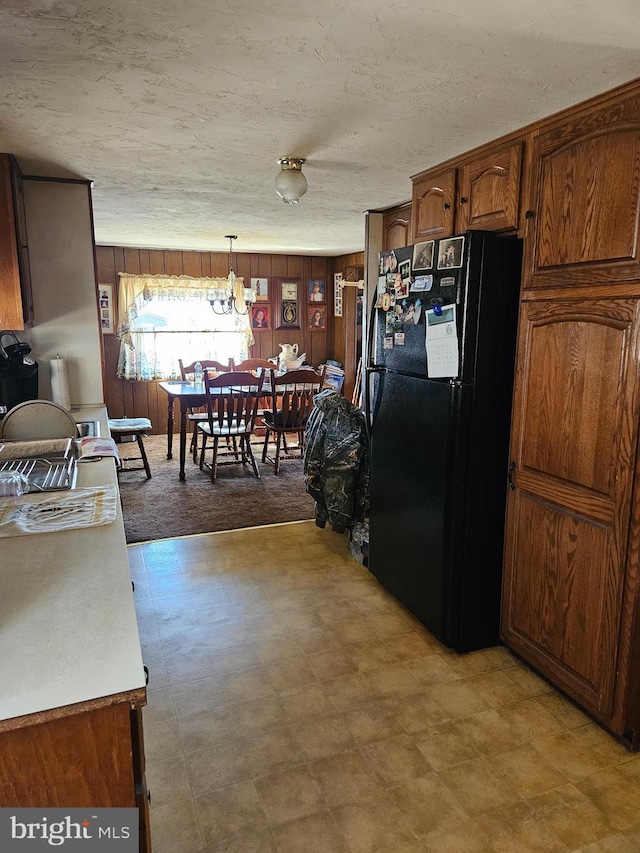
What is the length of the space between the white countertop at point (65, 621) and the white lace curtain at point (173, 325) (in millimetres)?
5173

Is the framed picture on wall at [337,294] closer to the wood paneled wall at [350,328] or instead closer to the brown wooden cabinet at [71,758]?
the wood paneled wall at [350,328]

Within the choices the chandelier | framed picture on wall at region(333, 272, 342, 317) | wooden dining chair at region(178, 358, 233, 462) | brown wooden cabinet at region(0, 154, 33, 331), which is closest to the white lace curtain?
the chandelier

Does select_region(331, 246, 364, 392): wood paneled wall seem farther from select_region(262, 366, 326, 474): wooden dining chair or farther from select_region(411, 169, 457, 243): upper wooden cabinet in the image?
select_region(411, 169, 457, 243): upper wooden cabinet

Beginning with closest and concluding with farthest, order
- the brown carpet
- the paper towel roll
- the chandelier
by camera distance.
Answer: the paper towel roll < the brown carpet < the chandelier

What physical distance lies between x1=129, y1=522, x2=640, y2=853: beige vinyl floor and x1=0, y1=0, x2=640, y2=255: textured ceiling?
187 cm

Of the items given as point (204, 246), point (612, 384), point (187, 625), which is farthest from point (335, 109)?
point (204, 246)

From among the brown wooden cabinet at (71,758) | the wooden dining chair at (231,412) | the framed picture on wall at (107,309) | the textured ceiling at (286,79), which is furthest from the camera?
the framed picture on wall at (107,309)

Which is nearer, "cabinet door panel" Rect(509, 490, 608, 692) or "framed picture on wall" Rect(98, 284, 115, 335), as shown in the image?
"cabinet door panel" Rect(509, 490, 608, 692)

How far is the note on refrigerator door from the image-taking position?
2.18 m

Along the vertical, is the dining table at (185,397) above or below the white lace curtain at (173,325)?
below

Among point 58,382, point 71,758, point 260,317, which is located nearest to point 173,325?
point 260,317

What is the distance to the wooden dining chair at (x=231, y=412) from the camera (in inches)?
189

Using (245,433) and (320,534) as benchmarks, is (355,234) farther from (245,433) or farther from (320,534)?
(320,534)

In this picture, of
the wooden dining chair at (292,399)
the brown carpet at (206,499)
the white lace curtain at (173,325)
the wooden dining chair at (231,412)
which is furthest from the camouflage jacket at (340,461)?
the white lace curtain at (173,325)
